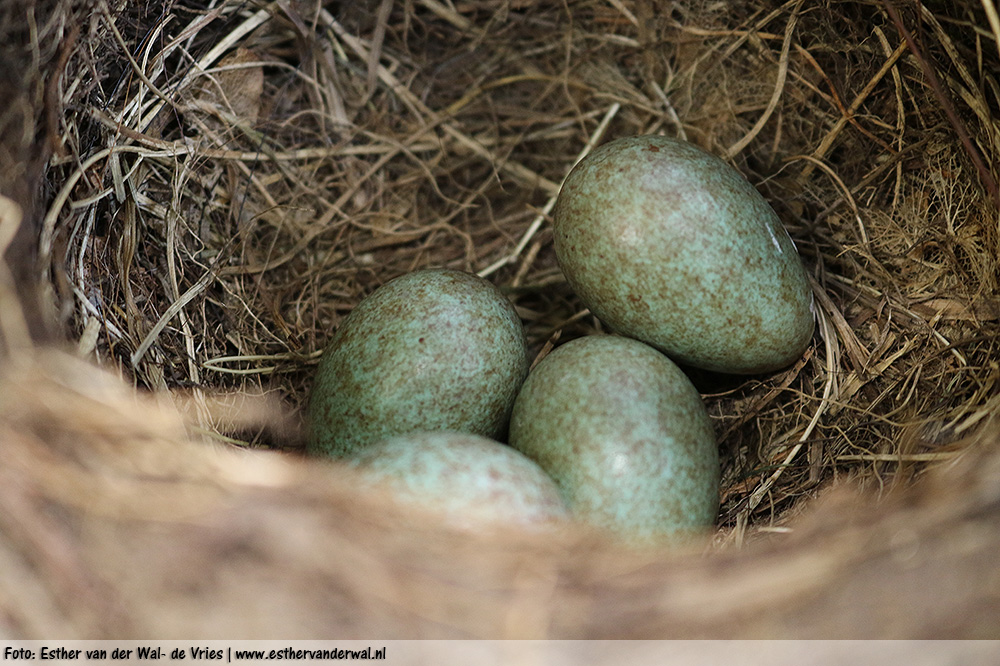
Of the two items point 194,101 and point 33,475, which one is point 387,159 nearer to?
point 194,101

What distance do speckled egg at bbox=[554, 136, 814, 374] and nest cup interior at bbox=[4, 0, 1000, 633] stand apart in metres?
0.18

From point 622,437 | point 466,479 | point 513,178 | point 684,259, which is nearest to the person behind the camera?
point 466,479

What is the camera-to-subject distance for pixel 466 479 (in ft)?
3.92

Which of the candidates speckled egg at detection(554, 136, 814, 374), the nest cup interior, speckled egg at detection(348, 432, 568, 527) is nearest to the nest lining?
the nest cup interior

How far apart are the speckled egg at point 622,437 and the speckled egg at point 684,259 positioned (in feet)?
0.30

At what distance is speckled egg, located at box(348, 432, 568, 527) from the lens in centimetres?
117

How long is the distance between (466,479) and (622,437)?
319 millimetres

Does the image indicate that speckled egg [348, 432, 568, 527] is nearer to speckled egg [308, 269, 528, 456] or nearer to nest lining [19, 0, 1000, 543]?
speckled egg [308, 269, 528, 456]

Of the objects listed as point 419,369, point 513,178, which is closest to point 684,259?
point 419,369

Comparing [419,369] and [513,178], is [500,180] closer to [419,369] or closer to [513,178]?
[513,178]

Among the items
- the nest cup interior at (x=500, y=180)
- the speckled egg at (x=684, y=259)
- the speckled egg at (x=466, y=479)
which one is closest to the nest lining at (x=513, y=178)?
the nest cup interior at (x=500, y=180)

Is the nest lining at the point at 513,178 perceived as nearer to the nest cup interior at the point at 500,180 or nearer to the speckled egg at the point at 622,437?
the nest cup interior at the point at 500,180

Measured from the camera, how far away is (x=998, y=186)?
1469mm

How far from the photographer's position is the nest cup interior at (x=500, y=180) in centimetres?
151
